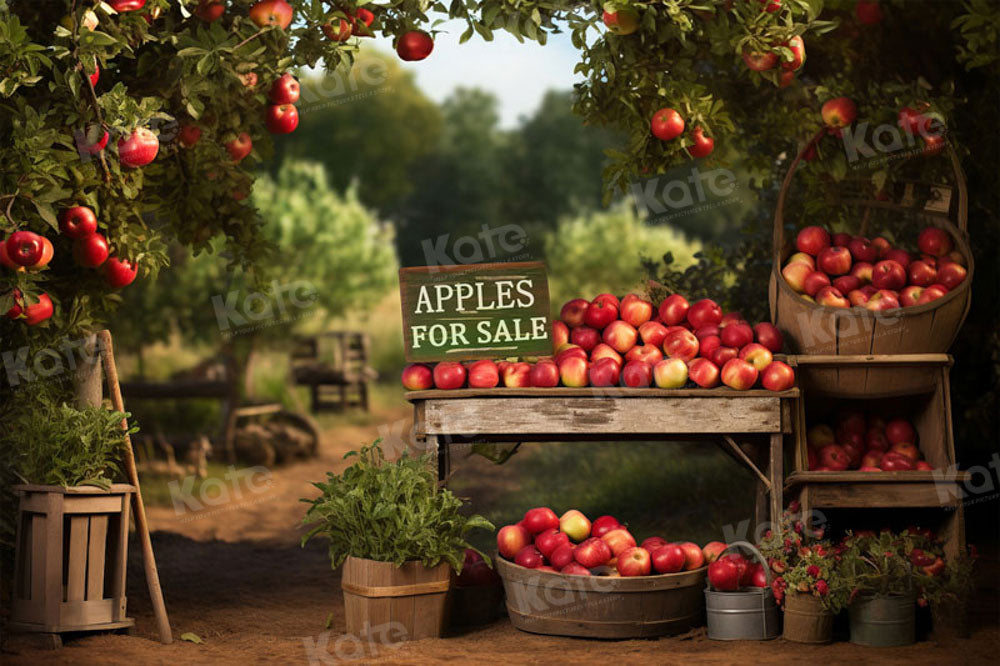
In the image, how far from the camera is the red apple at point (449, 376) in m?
5.13

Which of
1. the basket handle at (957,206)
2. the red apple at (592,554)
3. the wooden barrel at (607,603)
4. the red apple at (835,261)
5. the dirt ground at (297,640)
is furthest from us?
the red apple at (835,261)

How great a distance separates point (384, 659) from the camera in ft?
14.7

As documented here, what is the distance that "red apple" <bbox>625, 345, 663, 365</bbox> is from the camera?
17.0 feet

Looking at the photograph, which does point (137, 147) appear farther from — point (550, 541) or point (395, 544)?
point (550, 541)

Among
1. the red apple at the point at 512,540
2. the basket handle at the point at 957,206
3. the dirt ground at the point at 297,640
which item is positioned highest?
the basket handle at the point at 957,206

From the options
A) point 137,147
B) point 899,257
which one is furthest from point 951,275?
point 137,147

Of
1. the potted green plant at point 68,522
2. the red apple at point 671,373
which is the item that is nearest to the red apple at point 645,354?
the red apple at point 671,373

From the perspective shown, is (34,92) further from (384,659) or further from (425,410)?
(384,659)

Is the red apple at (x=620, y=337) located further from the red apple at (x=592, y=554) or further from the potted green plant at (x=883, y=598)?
the potted green plant at (x=883, y=598)

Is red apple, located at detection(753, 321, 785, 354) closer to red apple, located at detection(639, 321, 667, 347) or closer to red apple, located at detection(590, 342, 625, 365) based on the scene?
red apple, located at detection(639, 321, 667, 347)

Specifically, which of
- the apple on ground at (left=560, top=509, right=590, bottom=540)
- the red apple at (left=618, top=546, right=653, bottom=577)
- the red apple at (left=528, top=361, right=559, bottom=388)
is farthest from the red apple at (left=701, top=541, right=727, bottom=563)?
the red apple at (left=528, top=361, right=559, bottom=388)

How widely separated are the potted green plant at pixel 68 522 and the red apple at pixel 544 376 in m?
1.89

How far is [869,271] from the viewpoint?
5.36 m

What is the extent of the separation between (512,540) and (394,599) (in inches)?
27.6
